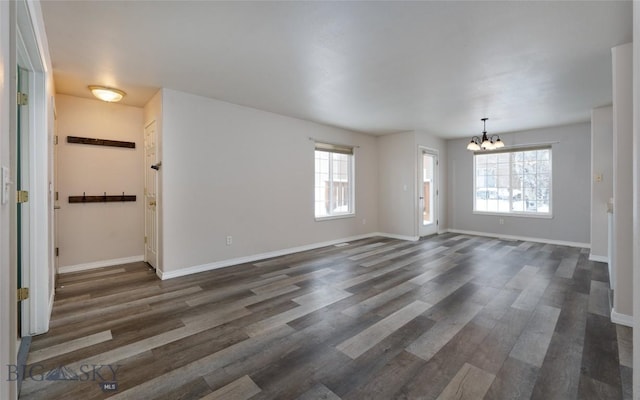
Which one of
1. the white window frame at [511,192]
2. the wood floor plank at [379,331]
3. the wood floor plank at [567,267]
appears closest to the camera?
the wood floor plank at [379,331]

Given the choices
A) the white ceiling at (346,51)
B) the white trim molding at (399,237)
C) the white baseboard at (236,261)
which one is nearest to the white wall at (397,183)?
the white trim molding at (399,237)

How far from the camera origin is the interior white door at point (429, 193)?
6.79 meters

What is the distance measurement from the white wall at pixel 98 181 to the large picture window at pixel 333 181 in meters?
3.09

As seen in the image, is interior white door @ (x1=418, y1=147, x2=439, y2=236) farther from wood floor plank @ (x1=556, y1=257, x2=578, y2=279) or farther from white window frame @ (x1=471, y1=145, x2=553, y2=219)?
wood floor plank @ (x1=556, y1=257, x2=578, y2=279)

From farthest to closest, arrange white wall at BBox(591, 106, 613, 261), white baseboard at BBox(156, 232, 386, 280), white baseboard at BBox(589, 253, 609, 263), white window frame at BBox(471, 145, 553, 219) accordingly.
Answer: white window frame at BBox(471, 145, 553, 219)
white baseboard at BBox(589, 253, 609, 263)
white wall at BBox(591, 106, 613, 261)
white baseboard at BBox(156, 232, 386, 280)

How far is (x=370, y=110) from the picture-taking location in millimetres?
4781

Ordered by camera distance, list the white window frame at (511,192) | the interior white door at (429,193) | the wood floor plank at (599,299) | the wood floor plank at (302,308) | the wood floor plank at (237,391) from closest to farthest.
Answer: the wood floor plank at (237,391) < the wood floor plank at (302,308) < the wood floor plank at (599,299) < the white window frame at (511,192) < the interior white door at (429,193)

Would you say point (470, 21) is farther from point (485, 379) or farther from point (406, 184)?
point (406, 184)

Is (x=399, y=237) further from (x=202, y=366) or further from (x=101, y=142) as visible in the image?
(x=101, y=142)

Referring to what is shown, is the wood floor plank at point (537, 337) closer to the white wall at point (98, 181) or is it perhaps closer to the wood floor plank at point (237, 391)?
the wood floor plank at point (237, 391)

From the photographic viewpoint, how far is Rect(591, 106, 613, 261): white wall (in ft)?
13.7

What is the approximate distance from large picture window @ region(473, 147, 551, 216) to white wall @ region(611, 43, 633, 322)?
4.08m

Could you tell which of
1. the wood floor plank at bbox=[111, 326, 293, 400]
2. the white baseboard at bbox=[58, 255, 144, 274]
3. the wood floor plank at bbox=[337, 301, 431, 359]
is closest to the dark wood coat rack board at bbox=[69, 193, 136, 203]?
the white baseboard at bbox=[58, 255, 144, 274]

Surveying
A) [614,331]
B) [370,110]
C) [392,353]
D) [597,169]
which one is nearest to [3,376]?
[392,353]
